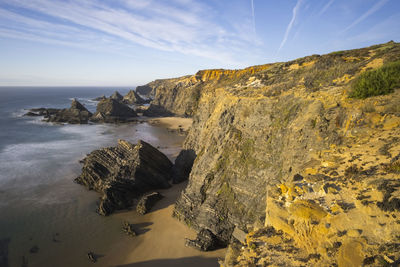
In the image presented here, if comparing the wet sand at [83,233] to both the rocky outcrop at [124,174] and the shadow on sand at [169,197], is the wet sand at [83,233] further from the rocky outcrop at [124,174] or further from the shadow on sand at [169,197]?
the rocky outcrop at [124,174]

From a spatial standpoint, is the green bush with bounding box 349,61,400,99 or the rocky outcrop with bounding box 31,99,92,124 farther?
the rocky outcrop with bounding box 31,99,92,124

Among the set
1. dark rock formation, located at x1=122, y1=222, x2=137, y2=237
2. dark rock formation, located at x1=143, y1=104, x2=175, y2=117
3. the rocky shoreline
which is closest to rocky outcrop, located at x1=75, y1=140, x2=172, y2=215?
the rocky shoreline

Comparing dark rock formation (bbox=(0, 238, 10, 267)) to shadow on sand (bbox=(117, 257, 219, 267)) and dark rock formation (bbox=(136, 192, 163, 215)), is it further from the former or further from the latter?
dark rock formation (bbox=(136, 192, 163, 215))

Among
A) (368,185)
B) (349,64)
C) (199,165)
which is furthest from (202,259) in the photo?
(349,64)

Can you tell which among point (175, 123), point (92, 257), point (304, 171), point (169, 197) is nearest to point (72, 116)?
point (175, 123)

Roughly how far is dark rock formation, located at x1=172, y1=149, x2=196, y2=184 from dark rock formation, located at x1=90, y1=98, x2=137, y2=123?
42719 mm

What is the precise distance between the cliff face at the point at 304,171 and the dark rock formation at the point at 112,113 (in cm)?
5064

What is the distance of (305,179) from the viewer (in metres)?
7.33

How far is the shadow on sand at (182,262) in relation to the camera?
13.3 m

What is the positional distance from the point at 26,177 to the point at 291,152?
31437 mm

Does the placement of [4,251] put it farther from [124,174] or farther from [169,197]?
[169,197]

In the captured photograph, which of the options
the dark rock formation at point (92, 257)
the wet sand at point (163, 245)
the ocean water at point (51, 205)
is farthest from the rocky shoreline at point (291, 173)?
the dark rock formation at point (92, 257)

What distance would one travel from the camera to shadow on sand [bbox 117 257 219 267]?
1332 centimetres

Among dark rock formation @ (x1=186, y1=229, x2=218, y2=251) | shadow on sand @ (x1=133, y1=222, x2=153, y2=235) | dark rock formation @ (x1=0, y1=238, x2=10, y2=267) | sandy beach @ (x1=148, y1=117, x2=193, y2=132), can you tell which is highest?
sandy beach @ (x1=148, y1=117, x2=193, y2=132)
